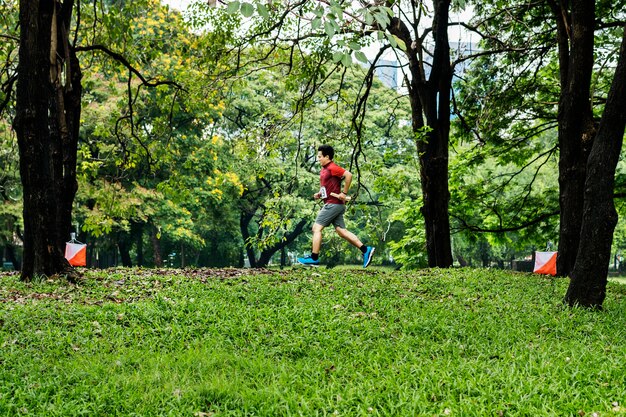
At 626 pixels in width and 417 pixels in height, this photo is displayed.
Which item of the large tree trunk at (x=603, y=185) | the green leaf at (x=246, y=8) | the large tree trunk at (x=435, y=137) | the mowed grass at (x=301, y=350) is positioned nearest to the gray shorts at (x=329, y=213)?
the mowed grass at (x=301, y=350)

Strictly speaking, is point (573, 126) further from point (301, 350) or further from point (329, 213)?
point (301, 350)

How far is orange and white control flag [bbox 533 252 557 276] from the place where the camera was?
11742 mm

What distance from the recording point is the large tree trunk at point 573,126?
9.98m

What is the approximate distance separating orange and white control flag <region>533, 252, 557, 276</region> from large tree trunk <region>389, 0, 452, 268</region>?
1.74m

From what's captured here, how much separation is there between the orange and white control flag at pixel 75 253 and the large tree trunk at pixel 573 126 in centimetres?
891

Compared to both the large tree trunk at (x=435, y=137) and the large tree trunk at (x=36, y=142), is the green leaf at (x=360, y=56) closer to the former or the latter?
the large tree trunk at (x=36, y=142)

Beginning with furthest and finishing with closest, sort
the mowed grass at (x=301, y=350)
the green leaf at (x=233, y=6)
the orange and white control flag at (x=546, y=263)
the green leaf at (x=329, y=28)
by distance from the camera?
the orange and white control flag at (x=546, y=263)
the mowed grass at (x=301, y=350)
the green leaf at (x=329, y=28)
the green leaf at (x=233, y=6)

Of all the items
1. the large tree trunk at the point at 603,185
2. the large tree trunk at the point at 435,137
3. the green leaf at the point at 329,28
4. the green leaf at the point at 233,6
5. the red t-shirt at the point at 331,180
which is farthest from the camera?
the large tree trunk at the point at 435,137

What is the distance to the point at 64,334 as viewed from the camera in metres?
6.30

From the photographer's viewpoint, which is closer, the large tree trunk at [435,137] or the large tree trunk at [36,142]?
the large tree trunk at [36,142]

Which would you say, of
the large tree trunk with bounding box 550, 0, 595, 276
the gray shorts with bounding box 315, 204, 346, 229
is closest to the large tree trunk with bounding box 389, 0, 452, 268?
the large tree trunk with bounding box 550, 0, 595, 276

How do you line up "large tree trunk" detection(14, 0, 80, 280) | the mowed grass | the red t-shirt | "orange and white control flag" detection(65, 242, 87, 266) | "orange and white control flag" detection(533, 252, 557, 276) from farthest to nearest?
"orange and white control flag" detection(533, 252, 557, 276) → "orange and white control flag" detection(65, 242, 87, 266) → the red t-shirt → "large tree trunk" detection(14, 0, 80, 280) → the mowed grass

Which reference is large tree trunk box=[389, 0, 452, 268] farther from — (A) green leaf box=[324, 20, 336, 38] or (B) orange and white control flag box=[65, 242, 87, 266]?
(A) green leaf box=[324, 20, 336, 38]

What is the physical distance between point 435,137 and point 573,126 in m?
2.64
